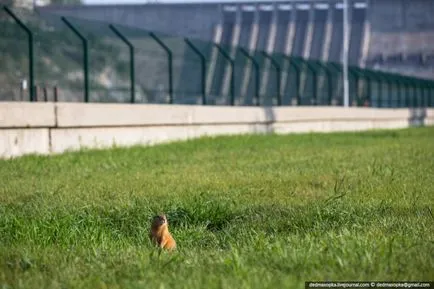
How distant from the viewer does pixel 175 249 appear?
627 cm

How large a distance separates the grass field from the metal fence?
323 cm

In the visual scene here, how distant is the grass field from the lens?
5.13m

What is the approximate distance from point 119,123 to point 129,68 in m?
3.07

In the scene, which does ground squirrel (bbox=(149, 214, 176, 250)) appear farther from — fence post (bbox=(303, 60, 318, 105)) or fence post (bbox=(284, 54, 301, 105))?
fence post (bbox=(303, 60, 318, 105))

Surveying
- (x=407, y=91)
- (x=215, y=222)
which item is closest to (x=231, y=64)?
(x=215, y=222)

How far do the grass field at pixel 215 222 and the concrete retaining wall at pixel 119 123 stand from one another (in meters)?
1.09

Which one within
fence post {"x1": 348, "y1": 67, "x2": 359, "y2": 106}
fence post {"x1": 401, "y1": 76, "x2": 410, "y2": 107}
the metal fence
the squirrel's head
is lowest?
fence post {"x1": 401, "y1": 76, "x2": 410, "y2": 107}

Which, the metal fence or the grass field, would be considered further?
the metal fence

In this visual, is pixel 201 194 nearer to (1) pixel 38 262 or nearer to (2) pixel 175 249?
(2) pixel 175 249

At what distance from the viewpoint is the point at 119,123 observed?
18.2 meters

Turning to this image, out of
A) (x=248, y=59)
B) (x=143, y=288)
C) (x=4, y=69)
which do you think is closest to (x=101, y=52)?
(x=4, y=69)

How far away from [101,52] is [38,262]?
15059 mm

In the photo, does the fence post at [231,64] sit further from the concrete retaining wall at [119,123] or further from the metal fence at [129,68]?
the concrete retaining wall at [119,123]

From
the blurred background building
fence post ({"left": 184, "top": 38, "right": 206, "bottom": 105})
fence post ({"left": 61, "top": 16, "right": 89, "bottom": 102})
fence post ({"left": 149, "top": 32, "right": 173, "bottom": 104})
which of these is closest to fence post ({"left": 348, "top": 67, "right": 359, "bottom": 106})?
fence post ({"left": 184, "top": 38, "right": 206, "bottom": 105})
